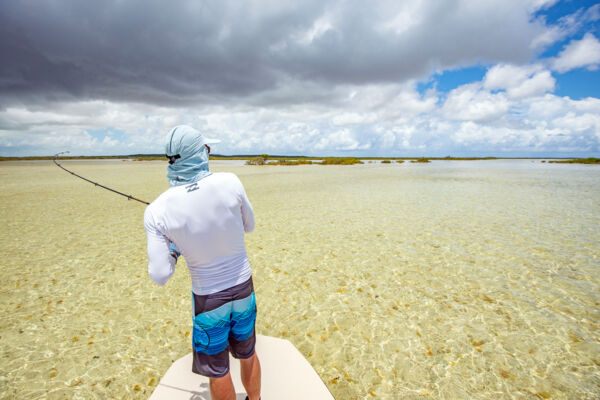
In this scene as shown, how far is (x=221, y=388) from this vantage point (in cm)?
256

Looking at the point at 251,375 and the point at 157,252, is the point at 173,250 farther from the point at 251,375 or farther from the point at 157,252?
the point at 251,375

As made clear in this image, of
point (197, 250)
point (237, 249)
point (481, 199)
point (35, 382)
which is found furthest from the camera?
point (481, 199)

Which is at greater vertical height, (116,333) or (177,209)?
(177,209)

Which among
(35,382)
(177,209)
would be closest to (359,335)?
(177,209)

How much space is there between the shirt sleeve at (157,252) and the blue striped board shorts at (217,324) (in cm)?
42

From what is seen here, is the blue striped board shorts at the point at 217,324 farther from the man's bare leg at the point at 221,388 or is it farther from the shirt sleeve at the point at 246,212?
the shirt sleeve at the point at 246,212

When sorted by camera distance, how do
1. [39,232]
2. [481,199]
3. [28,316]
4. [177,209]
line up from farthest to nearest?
[481,199], [39,232], [28,316], [177,209]

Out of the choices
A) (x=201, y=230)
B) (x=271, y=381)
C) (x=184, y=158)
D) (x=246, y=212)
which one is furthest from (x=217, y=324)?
(x=271, y=381)

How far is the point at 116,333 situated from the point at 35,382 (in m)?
1.20

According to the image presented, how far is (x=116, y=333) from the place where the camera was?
5039 millimetres

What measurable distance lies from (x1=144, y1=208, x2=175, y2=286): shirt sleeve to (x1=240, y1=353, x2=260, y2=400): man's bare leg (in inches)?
54.5

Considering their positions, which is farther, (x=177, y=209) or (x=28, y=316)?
(x=28, y=316)

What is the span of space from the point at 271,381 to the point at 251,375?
140 centimetres

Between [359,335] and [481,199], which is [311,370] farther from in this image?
[481,199]
